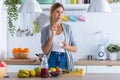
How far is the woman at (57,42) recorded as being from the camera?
13.0 ft

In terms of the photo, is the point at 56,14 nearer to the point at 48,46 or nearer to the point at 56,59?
the point at 48,46

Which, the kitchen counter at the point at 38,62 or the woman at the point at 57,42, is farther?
the kitchen counter at the point at 38,62

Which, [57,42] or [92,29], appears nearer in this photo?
[57,42]

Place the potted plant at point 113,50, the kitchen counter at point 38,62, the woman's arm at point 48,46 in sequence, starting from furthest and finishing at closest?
the potted plant at point 113,50 → the kitchen counter at point 38,62 → the woman's arm at point 48,46

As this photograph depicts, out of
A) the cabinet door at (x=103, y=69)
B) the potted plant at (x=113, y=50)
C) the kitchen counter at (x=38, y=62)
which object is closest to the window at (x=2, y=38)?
the kitchen counter at (x=38, y=62)

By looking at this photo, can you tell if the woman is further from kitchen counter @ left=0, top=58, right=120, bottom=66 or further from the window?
the window

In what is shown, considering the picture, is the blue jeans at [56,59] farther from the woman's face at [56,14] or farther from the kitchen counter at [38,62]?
the kitchen counter at [38,62]

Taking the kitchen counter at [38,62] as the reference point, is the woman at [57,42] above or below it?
above

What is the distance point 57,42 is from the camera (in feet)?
13.2

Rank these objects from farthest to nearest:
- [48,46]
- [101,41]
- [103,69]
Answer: [101,41], [103,69], [48,46]

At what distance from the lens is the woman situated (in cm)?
397

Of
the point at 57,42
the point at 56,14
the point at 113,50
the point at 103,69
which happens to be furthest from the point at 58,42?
the point at 113,50


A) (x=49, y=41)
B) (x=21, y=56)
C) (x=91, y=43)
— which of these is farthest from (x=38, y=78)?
(x=91, y=43)

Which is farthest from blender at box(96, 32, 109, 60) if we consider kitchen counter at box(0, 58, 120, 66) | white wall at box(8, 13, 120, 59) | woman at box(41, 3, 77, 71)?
woman at box(41, 3, 77, 71)
